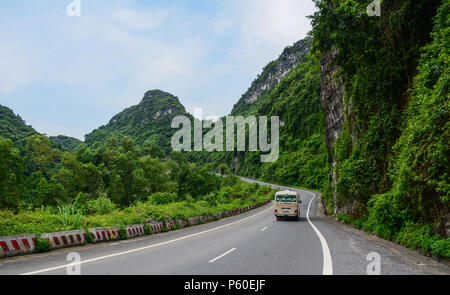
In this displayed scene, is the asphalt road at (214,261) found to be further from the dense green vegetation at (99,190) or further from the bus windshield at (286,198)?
the bus windshield at (286,198)

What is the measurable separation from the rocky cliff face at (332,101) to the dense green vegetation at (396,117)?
2.51m

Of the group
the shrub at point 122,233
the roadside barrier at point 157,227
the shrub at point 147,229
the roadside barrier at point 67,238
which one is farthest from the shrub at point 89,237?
the roadside barrier at point 157,227

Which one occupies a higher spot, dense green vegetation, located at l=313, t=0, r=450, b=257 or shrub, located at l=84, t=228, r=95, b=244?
dense green vegetation, located at l=313, t=0, r=450, b=257

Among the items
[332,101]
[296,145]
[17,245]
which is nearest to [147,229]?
[17,245]

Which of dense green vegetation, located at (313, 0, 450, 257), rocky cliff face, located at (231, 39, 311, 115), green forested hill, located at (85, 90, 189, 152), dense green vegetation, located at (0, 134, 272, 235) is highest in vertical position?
rocky cliff face, located at (231, 39, 311, 115)

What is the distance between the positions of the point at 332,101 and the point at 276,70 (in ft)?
526

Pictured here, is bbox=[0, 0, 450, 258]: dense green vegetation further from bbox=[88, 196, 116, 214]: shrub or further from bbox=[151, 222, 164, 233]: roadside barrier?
bbox=[151, 222, 164, 233]: roadside barrier

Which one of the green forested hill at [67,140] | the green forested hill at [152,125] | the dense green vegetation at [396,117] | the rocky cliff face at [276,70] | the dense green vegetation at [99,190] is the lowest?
the dense green vegetation at [99,190]

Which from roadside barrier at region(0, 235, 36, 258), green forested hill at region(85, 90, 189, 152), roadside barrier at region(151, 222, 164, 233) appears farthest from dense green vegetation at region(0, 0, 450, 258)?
green forested hill at region(85, 90, 189, 152)

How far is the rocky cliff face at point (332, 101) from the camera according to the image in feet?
73.7

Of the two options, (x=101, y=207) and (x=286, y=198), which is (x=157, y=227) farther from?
(x=286, y=198)

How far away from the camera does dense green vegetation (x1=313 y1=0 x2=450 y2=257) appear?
27.1 feet

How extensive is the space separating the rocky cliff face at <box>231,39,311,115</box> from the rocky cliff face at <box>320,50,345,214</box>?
133 metres

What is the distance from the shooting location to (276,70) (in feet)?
575
